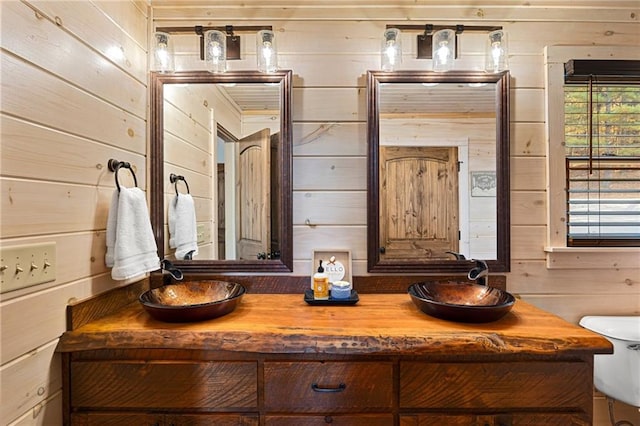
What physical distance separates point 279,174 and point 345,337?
83cm

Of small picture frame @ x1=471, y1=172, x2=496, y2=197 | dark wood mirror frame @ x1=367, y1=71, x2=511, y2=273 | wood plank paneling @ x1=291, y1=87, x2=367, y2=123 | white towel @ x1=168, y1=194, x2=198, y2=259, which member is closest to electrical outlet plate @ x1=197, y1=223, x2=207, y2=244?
white towel @ x1=168, y1=194, x2=198, y2=259

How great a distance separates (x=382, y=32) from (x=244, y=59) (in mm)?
710

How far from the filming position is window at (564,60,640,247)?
5.00 feet

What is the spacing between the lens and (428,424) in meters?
1.01

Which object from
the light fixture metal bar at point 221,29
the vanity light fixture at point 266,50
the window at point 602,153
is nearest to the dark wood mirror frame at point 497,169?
the window at point 602,153

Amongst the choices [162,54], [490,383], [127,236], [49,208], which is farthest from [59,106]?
[490,383]

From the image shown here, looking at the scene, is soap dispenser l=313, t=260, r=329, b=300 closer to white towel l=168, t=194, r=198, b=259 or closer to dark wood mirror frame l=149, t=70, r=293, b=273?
dark wood mirror frame l=149, t=70, r=293, b=273

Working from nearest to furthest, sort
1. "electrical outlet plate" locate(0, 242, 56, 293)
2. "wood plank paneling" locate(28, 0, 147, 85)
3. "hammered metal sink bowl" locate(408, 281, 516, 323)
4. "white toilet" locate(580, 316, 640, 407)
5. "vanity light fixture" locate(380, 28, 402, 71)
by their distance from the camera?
"electrical outlet plate" locate(0, 242, 56, 293) → "wood plank paneling" locate(28, 0, 147, 85) → "hammered metal sink bowl" locate(408, 281, 516, 323) → "white toilet" locate(580, 316, 640, 407) → "vanity light fixture" locate(380, 28, 402, 71)

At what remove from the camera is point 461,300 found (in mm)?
1384

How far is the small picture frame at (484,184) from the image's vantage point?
4.93 ft

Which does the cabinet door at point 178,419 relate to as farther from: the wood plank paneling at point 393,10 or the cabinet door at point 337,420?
the wood plank paneling at point 393,10

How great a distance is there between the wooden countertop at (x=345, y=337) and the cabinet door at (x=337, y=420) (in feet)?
0.74

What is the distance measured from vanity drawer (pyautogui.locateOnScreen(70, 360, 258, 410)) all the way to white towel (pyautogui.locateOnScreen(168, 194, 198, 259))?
603 millimetres

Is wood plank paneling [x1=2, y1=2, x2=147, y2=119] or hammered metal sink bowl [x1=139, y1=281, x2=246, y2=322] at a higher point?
wood plank paneling [x1=2, y1=2, x2=147, y2=119]
